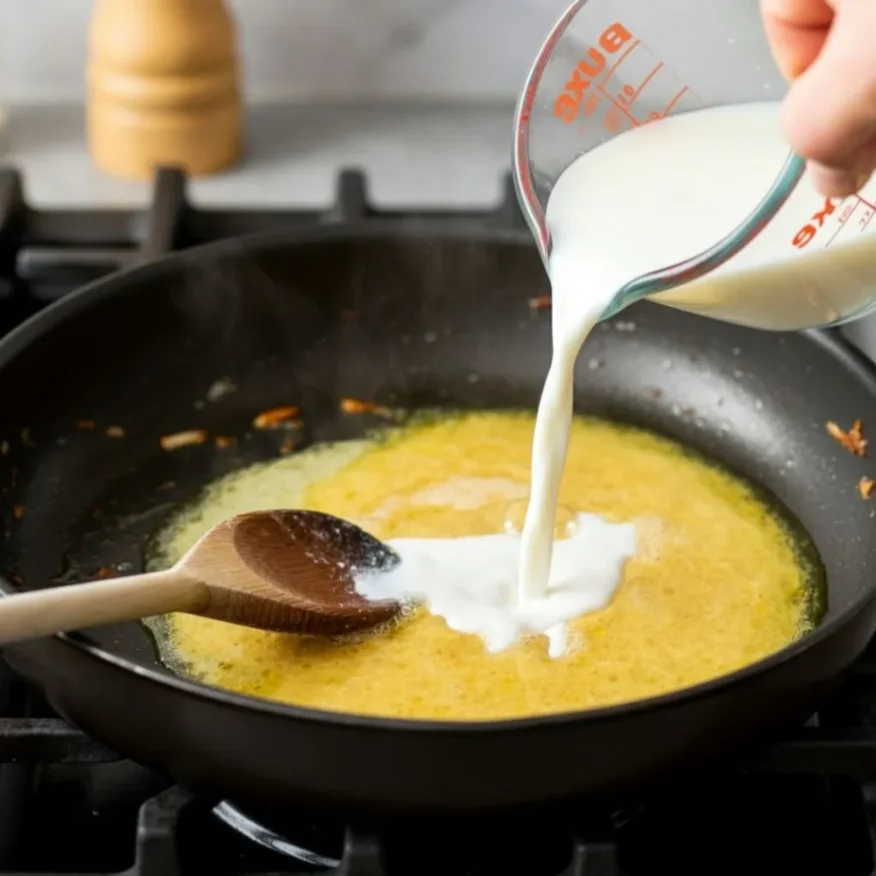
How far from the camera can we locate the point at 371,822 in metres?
0.71

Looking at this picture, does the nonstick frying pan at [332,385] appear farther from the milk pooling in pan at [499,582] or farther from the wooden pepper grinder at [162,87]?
the wooden pepper grinder at [162,87]

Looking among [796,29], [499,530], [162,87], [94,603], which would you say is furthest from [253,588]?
[162,87]

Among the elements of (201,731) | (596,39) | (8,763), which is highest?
(596,39)

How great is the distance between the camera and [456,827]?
716 millimetres

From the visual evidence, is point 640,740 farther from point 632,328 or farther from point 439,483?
point 632,328

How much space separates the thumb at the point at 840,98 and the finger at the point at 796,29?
13 cm

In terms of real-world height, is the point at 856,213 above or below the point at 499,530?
above

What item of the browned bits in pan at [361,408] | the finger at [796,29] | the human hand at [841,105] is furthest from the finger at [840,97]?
the browned bits in pan at [361,408]

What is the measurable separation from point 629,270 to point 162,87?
700 mm

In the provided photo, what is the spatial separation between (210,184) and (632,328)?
20.4 inches

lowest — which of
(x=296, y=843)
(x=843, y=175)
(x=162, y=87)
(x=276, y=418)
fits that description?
(x=296, y=843)

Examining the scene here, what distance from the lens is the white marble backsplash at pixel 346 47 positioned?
1488 mm

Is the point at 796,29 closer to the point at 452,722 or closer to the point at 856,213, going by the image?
the point at 856,213

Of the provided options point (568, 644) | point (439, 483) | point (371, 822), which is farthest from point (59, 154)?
point (371, 822)
